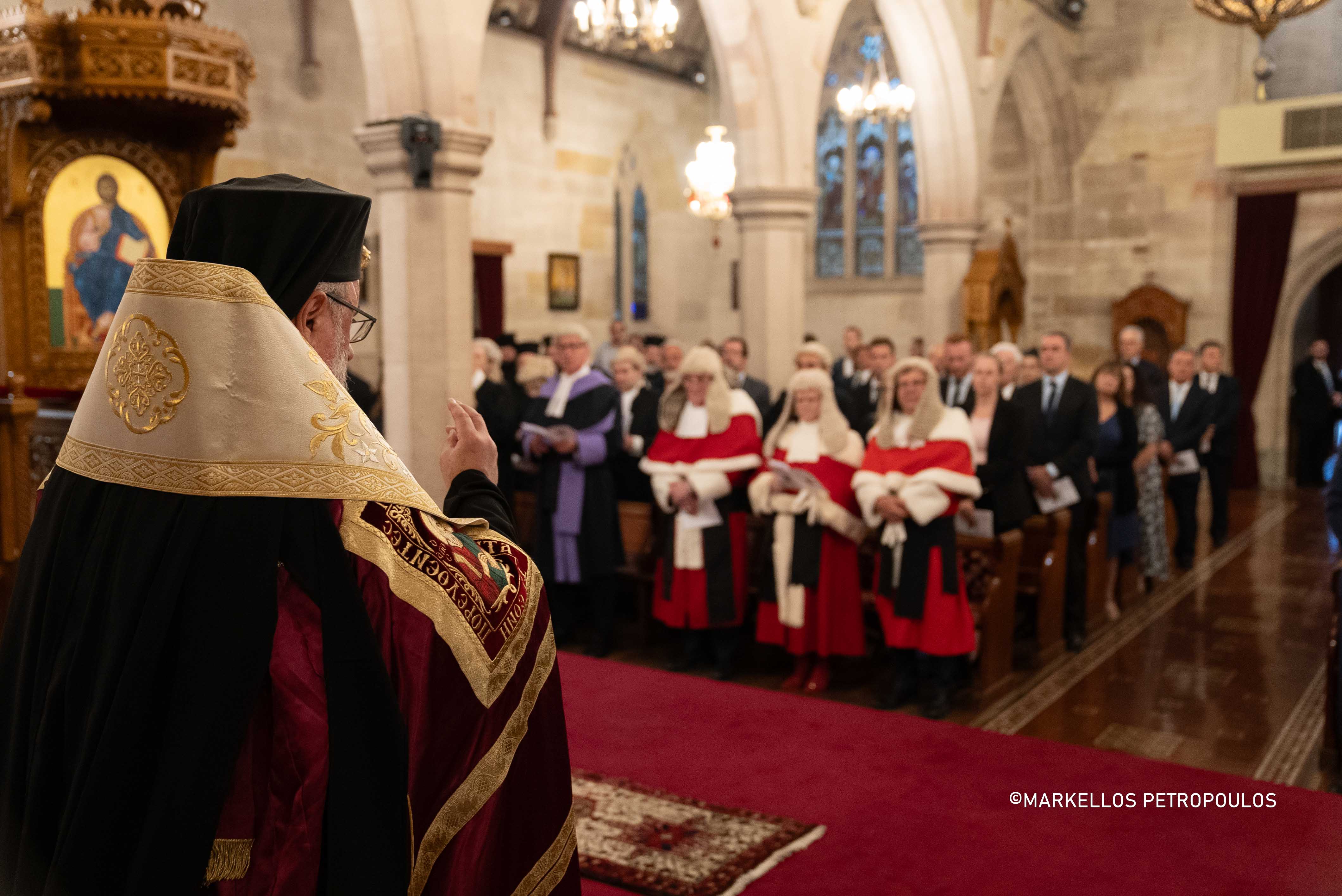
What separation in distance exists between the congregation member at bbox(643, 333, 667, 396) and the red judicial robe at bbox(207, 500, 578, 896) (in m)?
7.51

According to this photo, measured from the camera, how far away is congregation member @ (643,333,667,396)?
34.0ft

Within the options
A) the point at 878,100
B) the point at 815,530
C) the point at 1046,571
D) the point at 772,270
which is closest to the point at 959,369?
the point at 1046,571

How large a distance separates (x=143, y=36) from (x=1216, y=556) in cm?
901

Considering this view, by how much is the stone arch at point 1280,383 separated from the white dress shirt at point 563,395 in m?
10.6

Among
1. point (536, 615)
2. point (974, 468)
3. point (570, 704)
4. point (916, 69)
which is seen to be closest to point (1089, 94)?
point (916, 69)

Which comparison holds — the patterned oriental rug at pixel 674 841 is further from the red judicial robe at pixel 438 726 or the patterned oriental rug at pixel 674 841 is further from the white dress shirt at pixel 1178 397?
the white dress shirt at pixel 1178 397

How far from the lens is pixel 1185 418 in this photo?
9102mm

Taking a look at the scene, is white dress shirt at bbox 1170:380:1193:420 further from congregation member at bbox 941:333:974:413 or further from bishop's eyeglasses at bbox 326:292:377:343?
bishop's eyeglasses at bbox 326:292:377:343

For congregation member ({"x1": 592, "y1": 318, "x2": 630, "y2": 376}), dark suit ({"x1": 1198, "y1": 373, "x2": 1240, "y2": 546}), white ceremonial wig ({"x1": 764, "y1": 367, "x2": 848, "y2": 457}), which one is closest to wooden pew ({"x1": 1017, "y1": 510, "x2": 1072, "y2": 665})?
white ceremonial wig ({"x1": 764, "y1": 367, "x2": 848, "y2": 457})

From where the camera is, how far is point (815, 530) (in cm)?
546

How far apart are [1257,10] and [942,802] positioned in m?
7.10

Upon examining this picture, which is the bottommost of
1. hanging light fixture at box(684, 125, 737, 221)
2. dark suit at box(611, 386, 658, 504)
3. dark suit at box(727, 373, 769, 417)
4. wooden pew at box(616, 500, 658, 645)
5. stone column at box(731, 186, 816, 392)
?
wooden pew at box(616, 500, 658, 645)

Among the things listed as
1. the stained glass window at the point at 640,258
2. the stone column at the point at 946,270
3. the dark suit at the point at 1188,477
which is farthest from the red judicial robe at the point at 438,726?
the stained glass window at the point at 640,258

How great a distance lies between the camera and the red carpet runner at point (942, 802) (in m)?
3.09
